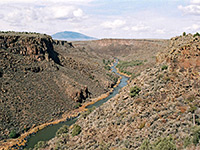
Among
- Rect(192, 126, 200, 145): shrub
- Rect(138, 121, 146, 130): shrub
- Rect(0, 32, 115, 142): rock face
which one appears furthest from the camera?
Rect(0, 32, 115, 142): rock face

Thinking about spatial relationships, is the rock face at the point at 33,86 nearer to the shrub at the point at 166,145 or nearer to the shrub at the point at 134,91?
the shrub at the point at 134,91

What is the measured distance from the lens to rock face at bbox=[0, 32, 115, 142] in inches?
1945

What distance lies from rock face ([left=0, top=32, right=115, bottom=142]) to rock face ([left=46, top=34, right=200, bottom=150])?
69.1ft

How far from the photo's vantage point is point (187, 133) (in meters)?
19.1

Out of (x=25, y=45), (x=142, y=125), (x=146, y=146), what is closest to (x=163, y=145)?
(x=146, y=146)

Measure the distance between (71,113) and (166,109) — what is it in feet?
125

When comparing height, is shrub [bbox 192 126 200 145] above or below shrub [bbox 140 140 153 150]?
above

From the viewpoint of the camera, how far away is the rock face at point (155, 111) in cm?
2202

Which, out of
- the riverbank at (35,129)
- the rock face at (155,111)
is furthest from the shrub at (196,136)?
the riverbank at (35,129)

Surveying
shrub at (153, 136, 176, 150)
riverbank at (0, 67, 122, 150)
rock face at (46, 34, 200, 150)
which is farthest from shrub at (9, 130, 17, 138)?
shrub at (153, 136, 176, 150)

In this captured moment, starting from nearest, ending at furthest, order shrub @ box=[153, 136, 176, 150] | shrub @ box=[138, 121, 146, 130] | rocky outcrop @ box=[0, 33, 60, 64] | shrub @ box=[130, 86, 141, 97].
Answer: shrub @ box=[153, 136, 176, 150]
shrub @ box=[138, 121, 146, 130]
shrub @ box=[130, 86, 141, 97]
rocky outcrop @ box=[0, 33, 60, 64]

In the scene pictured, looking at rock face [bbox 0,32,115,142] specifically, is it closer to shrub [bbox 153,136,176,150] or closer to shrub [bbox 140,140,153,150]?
shrub [bbox 140,140,153,150]

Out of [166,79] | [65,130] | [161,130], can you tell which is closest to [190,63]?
[166,79]

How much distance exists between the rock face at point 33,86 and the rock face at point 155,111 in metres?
21.1
